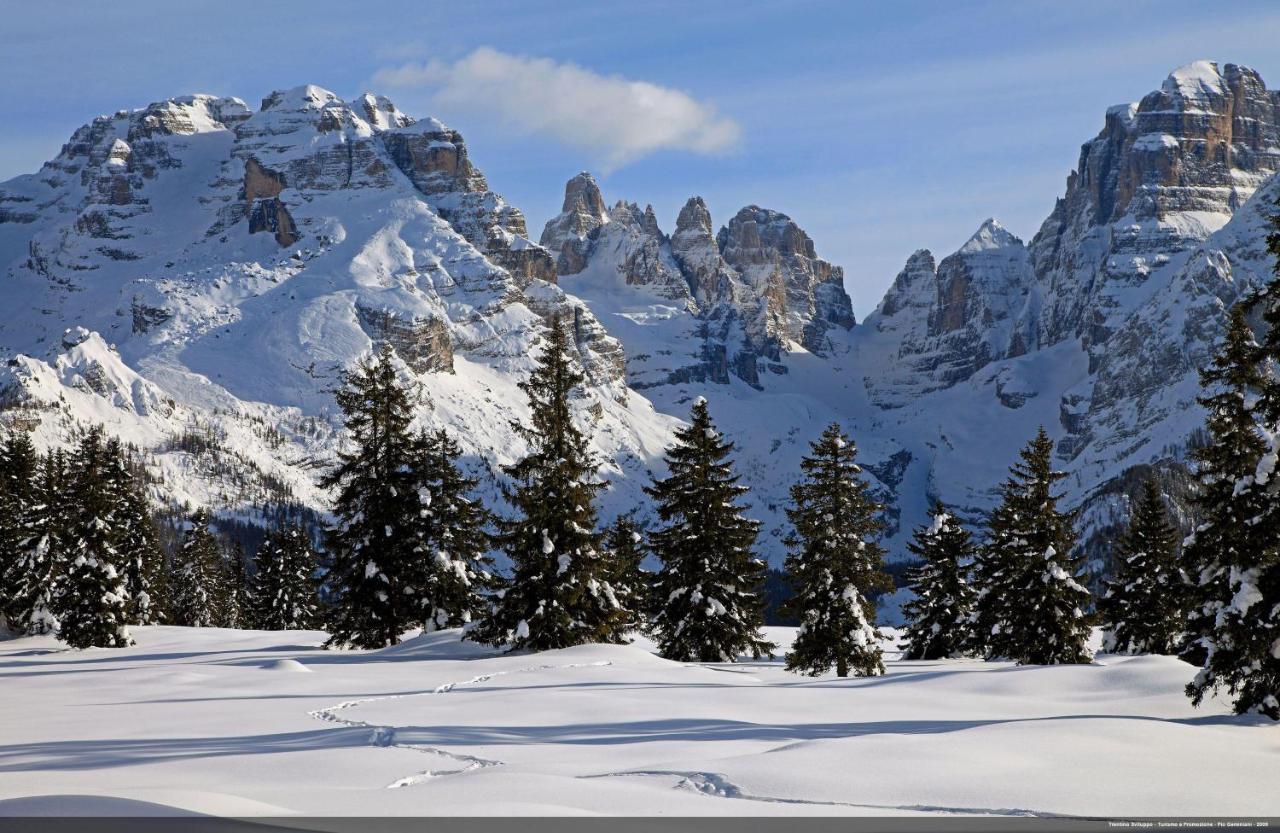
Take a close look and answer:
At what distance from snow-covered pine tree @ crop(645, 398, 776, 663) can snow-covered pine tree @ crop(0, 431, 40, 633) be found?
32.4 metres

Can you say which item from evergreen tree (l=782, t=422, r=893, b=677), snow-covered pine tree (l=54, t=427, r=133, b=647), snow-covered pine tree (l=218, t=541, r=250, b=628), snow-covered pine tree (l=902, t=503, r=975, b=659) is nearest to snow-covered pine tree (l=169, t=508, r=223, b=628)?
snow-covered pine tree (l=218, t=541, r=250, b=628)

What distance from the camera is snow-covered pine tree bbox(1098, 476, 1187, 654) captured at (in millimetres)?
52688

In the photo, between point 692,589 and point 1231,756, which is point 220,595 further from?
point 1231,756

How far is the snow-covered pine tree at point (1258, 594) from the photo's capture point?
21.1 meters

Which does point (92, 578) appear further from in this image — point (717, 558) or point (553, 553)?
point (717, 558)

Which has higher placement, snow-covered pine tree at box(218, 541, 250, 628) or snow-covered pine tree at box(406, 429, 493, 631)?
snow-covered pine tree at box(406, 429, 493, 631)

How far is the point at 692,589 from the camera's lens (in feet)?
140

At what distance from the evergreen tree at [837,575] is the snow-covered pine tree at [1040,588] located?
6.68 meters

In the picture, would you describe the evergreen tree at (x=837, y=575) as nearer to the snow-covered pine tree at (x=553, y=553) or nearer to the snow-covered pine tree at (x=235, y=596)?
the snow-covered pine tree at (x=553, y=553)

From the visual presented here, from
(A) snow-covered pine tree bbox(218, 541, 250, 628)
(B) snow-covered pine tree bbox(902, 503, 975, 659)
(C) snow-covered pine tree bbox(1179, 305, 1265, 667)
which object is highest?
(C) snow-covered pine tree bbox(1179, 305, 1265, 667)

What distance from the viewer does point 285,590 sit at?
286 ft

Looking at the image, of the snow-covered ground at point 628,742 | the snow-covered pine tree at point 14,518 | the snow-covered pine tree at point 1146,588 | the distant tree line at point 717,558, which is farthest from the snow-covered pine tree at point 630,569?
the snow-covered pine tree at point 14,518

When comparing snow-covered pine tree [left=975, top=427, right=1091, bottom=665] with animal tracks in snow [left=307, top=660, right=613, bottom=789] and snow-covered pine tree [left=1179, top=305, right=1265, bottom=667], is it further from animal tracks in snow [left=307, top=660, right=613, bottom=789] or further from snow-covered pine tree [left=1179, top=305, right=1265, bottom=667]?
animal tracks in snow [left=307, top=660, right=613, bottom=789]

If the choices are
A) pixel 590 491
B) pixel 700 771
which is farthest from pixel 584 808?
pixel 590 491
